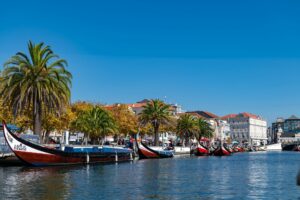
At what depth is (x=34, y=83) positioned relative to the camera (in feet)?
211

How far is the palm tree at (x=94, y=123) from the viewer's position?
10512cm

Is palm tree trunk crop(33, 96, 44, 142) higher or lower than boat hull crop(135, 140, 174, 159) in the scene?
higher

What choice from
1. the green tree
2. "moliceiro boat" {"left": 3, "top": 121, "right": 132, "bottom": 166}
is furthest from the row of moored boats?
the green tree

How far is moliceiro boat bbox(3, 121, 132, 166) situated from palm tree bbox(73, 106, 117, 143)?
92.6 feet

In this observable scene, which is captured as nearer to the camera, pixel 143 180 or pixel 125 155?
pixel 143 180

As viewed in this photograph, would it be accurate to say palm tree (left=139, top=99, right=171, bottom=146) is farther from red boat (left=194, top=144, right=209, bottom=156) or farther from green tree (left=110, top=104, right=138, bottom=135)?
red boat (left=194, top=144, right=209, bottom=156)

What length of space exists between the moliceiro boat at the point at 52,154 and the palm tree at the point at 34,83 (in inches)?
216

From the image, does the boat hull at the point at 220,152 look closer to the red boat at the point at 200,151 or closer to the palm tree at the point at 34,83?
the red boat at the point at 200,151

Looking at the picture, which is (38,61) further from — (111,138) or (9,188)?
(111,138)

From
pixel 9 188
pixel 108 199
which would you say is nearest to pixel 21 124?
pixel 9 188

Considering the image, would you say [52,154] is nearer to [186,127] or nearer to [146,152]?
[146,152]

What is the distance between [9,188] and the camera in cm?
3512

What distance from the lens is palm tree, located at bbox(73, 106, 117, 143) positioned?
10512cm

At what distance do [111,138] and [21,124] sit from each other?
6845 centimetres
